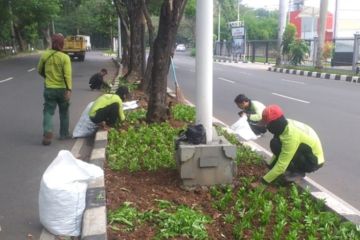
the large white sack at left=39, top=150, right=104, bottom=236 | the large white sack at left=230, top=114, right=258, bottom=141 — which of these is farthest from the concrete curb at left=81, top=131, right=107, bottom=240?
the large white sack at left=230, top=114, right=258, bottom=141

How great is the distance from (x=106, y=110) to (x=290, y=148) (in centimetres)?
374

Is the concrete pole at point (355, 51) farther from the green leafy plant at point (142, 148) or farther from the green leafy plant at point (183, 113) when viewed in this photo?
the green leafy plant at point (142, 148)

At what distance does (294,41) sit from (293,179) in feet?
90.2

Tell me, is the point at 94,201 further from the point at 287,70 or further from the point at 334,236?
the point at 287,70

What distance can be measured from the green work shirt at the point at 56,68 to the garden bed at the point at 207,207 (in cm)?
212

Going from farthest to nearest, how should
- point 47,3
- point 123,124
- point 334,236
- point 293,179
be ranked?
point 47,3
point 123,124
point 293,179
point 334,236

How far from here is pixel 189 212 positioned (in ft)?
14.1

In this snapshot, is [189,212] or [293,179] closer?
[189,212]

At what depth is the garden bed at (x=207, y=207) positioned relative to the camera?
3.99 meters

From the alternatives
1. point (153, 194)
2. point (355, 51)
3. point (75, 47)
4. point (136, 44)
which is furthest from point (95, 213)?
point (75, 47)

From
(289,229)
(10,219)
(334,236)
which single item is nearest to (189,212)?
(289,229)

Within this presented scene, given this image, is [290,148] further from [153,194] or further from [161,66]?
[161,66]

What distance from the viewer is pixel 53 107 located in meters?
7.93

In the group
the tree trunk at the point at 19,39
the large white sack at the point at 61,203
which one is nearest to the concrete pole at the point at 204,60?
the large white sack at the point at 61,203
